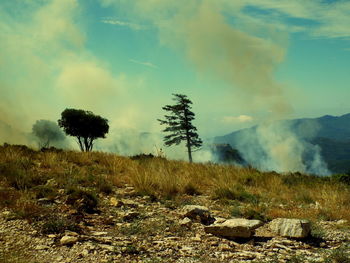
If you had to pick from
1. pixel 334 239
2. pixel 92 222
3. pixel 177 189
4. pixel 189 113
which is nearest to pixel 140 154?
pixel 177 189

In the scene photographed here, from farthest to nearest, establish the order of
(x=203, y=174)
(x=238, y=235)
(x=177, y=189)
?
(x=203, y=174)
(x=177, y=189)
(x=238, y=235)

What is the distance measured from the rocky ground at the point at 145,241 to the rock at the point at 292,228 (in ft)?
0.36

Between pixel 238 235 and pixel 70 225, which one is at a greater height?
pixel 70 225

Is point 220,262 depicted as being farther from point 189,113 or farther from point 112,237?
point 189,113

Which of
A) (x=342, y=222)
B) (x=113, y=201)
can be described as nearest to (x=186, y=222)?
(x=113, y=201)

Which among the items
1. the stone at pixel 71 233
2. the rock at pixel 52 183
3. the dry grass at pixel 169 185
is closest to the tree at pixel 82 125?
the dry grass at pixel 169 185

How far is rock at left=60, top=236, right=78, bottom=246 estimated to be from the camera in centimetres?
529

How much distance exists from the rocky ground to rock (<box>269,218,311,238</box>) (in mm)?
111

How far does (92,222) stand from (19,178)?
2.89 meters

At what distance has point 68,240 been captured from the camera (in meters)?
5.32

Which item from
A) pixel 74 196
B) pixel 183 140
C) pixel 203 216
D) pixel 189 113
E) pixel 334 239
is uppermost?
pixel 189 113

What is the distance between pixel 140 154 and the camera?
16.6 meters

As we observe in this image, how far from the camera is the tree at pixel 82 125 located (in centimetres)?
5369

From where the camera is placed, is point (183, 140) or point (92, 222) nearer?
point (92, 222)
